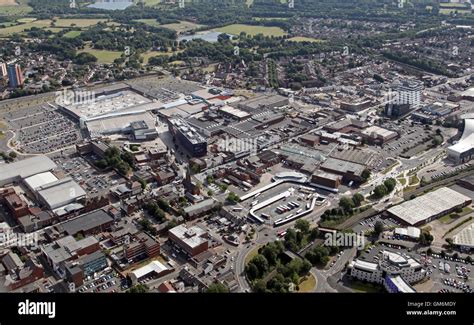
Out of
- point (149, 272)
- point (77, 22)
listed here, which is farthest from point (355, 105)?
point (77, 22)

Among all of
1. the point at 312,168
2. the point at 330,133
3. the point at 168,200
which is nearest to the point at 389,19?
the point at 330,133

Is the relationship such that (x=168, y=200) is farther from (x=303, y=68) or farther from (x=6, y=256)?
(x=303, y=68)

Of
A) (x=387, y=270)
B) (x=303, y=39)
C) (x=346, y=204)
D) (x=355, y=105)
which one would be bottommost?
(x=387, y=270)

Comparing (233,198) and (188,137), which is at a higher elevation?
(188,137)

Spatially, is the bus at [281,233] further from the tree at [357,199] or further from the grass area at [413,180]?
the grass area at [413,180]

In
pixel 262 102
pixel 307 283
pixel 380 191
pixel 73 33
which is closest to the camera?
pixel 307 283

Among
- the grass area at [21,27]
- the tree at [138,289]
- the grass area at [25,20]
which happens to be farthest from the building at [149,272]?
the grass area at [25,20]

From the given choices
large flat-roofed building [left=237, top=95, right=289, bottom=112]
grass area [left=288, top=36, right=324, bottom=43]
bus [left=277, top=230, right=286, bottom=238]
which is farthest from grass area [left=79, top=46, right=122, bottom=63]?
bus [left=277, top=230, right=286, bottom=238]

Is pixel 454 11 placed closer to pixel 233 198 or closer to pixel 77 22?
pixel 77 22
